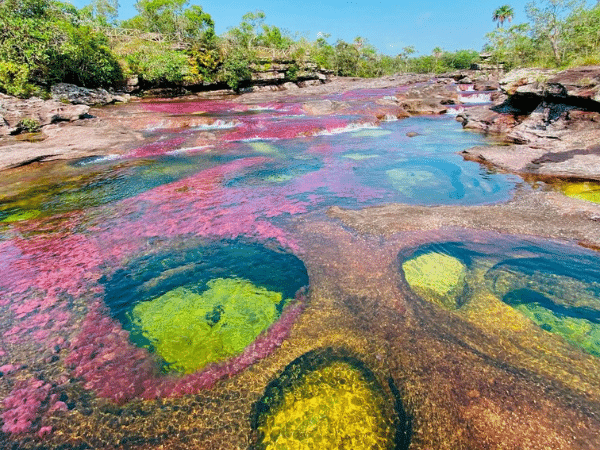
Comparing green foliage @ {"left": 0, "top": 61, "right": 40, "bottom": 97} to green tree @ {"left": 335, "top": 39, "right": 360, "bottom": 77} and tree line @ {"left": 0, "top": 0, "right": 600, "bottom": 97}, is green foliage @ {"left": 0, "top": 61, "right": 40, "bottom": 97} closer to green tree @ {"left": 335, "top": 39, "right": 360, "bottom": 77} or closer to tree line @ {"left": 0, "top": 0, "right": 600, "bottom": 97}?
tree line @ {"left": 0, "top": 0, "right": 600, "bottom": 97}

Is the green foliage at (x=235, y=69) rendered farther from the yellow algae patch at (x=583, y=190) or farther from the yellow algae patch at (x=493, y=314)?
the yellow algae patch at (x=493, y=314)

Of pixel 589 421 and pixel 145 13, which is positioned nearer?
pixel 589 421

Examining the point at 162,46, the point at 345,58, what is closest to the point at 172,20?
the point at 162,46

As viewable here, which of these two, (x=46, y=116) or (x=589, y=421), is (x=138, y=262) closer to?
(x=589, y=421)

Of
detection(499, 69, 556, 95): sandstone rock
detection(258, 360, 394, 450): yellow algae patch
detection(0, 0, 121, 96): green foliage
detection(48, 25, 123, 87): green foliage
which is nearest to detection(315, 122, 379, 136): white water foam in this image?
detection(499, 69, 556, 95): sandstone rock

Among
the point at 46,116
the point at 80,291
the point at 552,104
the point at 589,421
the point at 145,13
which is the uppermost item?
the point at 145,13

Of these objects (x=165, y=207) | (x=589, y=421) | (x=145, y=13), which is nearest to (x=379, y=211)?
(x=589, y=421)

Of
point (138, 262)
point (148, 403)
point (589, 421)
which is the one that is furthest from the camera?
point (138, 262)

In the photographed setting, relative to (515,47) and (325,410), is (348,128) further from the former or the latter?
(515,47)
